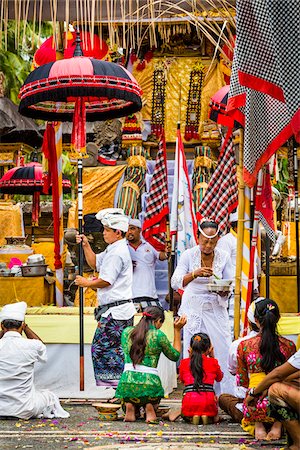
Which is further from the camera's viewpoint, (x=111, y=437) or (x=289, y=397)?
(x=111, y=437)

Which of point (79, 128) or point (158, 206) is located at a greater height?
point (79, 128)

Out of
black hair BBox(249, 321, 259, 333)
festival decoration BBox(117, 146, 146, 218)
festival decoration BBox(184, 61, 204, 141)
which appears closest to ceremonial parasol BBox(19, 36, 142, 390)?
black hair BBox(249, 321, 259, 333)

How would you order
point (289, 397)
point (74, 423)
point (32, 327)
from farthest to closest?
point (32, 327)
point (74, 423)
point (289, 397)

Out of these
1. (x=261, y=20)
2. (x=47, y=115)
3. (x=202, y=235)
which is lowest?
(x=202, y=235)

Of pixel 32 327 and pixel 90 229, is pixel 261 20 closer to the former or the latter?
pixel 32 327

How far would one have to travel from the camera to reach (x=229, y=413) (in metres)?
7.31

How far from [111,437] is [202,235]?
7.91 feet

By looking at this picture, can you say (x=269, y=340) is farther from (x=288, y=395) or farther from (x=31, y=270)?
(x=31, y=270)

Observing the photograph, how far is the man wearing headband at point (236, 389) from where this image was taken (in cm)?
681

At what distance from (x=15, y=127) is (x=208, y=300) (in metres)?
8.66

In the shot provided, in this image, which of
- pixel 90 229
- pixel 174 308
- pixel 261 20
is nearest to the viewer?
pixel 261 20

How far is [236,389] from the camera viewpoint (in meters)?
7.05

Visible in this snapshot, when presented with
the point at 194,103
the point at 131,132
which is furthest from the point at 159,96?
the point at 131,132

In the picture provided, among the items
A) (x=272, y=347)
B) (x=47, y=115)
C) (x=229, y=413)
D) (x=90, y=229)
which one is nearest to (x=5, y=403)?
(x=229, y=413)
